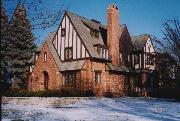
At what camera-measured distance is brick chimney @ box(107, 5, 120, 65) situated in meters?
37.3

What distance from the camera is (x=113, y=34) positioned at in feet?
123

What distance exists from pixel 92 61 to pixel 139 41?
11290 millimetres

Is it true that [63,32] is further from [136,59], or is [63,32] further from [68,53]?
[136,59]

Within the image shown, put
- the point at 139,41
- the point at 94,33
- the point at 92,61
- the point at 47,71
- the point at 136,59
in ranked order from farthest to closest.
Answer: the point at 139,41 → the point at 136,59 → the point at 94,33 → the point at 47,71 → the point at 92,61

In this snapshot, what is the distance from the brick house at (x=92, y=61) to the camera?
34531 mm

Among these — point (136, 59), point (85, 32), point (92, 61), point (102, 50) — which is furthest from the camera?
point (136, 59)

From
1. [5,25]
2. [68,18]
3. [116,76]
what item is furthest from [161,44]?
[5,25]

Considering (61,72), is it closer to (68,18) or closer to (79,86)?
(79,86)

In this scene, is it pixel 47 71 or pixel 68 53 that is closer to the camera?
pixel 68 53

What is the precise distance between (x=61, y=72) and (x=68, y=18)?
6540mm

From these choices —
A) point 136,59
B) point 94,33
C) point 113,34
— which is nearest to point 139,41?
point 136,59

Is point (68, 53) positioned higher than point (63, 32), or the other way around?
point (63, 32)

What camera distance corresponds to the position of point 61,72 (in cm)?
3550

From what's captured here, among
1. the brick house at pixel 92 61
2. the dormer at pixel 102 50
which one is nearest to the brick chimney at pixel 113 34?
the brick house at pixel 92 61
